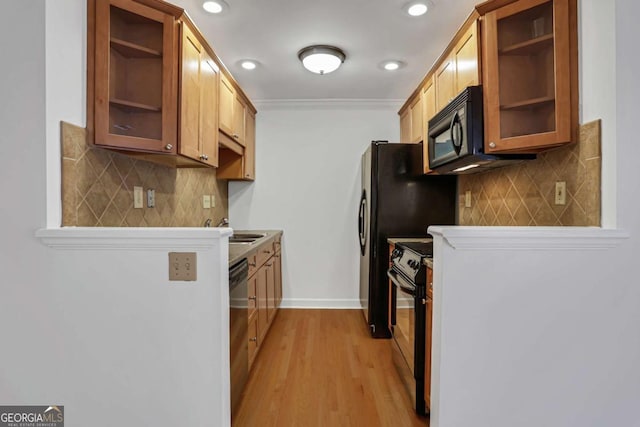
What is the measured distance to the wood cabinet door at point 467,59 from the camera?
72.0 inches

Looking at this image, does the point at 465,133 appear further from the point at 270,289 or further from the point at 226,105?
the point at 270,289

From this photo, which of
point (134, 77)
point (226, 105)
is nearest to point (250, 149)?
point (226, 105)

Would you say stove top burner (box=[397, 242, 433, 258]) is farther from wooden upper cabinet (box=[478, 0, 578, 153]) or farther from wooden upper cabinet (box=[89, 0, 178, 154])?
wooden upper cabinet (box=[89, 0, 178, 154])

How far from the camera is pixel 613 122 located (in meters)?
1.30

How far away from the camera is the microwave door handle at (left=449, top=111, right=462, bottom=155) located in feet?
6.03

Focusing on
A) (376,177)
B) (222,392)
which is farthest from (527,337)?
(376,177)

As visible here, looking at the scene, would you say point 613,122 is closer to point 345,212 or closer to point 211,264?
point 211,264

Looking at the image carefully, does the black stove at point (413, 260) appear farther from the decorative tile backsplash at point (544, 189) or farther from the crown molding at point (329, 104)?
the crown molding at point (329, 104)

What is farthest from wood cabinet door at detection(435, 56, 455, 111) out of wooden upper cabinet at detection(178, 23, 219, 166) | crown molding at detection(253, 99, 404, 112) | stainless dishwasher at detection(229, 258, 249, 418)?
stainless dishwasher at detection(229, 258, 249, 418)

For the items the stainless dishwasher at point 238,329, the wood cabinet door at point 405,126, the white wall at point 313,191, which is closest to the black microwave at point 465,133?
the wood cabinet door at point 405,126

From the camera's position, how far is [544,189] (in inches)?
70.4

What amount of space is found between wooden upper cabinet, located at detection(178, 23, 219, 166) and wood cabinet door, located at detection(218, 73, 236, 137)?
137 mm

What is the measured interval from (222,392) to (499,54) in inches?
84.3

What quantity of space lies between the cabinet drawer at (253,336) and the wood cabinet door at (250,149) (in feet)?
5.26
